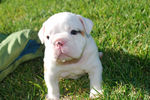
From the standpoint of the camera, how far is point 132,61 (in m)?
2.56

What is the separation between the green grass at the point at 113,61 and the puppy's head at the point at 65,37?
51 centimetres

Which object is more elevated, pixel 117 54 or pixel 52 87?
pixel 117 54

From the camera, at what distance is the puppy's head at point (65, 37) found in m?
1.90

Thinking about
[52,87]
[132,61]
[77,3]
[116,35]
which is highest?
[77,3]

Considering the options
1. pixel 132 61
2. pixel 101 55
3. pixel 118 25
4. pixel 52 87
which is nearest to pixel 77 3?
pixel 118 25

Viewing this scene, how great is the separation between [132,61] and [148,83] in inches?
16.8

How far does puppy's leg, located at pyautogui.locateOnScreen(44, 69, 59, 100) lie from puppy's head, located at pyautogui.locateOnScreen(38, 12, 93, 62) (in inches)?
13.0

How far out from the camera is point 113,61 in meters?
2.65

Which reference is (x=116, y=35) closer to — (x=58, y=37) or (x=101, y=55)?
(x=101, y=55)

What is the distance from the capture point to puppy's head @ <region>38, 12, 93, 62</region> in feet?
6.22

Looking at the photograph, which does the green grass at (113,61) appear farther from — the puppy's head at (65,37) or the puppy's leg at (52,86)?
the puppy's head at (65,37)

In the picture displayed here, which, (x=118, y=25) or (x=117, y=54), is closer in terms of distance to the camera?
(x=117, y=54)

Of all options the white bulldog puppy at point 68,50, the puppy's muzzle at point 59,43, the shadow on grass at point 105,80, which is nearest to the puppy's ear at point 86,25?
the white bulldog puppy at point 68,50

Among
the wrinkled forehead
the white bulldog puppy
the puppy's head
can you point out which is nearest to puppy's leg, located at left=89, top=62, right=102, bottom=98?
the white bulldog puppy
